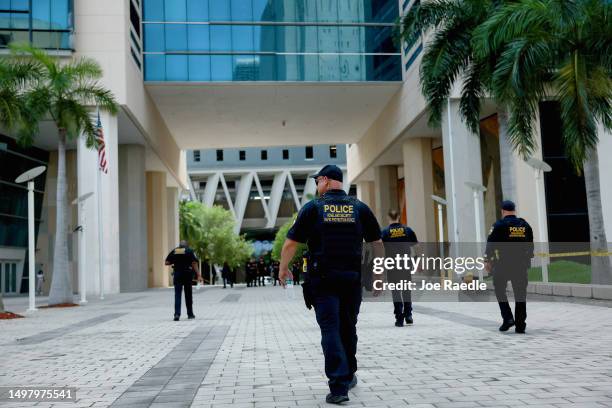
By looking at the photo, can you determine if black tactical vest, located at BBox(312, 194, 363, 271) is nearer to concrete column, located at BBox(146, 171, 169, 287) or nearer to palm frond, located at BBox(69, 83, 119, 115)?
palm frond, located at BBox(69, 83, 119, 115)

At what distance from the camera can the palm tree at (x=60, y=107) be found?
66.8 feet

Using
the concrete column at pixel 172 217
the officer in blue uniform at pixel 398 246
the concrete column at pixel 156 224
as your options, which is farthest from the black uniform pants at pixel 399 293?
the concrete column at pixel 172 217

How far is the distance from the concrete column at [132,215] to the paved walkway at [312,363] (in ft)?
79.0

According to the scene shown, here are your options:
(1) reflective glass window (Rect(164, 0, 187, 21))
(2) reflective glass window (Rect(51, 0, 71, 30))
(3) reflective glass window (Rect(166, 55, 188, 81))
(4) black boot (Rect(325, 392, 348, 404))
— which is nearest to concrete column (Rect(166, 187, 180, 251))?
(3) reflective glass window (Rect(166, 55, 188, 81))

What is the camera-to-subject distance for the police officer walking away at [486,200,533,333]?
9.20 m

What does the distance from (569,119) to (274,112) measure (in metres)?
25.2

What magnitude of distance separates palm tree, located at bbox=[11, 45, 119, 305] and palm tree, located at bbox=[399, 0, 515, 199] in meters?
10.2

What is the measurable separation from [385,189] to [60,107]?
31.2 m

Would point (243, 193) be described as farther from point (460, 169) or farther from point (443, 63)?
point (443, 63)

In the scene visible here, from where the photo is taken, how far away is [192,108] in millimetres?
38312

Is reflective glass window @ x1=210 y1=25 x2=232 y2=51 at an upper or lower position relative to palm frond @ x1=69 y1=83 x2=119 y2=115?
upper

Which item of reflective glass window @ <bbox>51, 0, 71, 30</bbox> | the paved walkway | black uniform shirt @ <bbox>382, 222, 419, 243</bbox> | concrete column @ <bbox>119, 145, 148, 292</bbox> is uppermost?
reflective glass window @ <bbox>51, 0, 71, 30</bbox>

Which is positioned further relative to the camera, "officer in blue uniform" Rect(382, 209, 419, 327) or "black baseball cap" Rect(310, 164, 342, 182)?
"officer in blue uniform" Rect(382, 209, 419, 327)

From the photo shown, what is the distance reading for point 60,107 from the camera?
21000mm
